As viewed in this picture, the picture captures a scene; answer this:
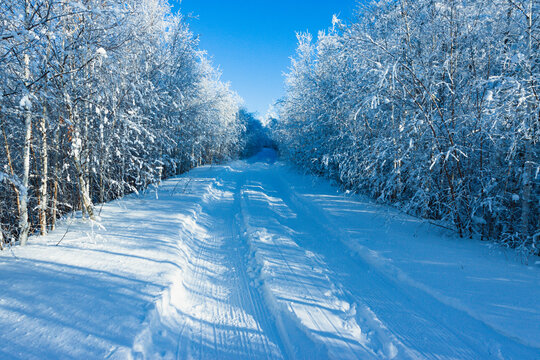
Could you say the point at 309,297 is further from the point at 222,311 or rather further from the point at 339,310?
the point at 222,311

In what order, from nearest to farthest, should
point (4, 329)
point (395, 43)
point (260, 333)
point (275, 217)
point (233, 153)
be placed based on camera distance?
1. point (4, 329)
2. point (260, 333)
3. point (395, 43)
4. point (275, 217)
5. point (233, 153)

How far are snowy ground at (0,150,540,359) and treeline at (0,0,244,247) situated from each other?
1.38m

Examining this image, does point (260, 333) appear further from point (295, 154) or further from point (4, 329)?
point (295, 154)

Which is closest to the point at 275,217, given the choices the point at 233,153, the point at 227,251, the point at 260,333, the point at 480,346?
the point at 227,251

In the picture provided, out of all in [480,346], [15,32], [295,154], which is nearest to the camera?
[480,346]

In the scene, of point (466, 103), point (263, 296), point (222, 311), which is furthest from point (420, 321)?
point (466, 103)

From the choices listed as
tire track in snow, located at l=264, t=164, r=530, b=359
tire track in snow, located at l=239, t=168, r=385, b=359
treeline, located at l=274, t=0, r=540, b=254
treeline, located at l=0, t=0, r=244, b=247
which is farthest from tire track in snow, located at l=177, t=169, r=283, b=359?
treeline, located at l=274, t=0, r=540, b=254

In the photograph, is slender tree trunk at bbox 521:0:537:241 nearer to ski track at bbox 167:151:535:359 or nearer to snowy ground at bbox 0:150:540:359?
snowy ground at bbox 0:150:540:359

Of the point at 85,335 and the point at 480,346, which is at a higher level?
the point at 85,335

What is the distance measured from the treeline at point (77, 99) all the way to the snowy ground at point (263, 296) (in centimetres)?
138

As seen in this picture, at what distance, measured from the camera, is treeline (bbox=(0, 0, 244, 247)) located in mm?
4305

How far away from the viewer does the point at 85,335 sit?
2.60 metres

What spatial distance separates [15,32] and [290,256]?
524 cm

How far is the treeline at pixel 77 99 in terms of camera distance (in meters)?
4.30
